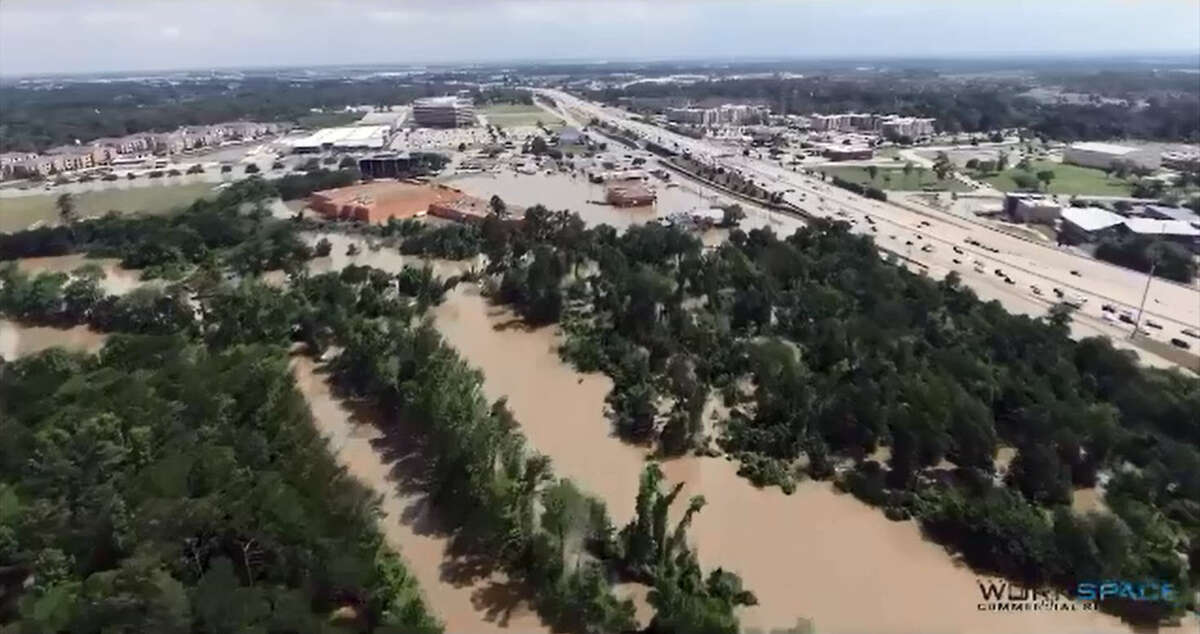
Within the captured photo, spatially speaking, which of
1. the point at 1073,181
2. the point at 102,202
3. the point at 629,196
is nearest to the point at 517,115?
the point at 629,196

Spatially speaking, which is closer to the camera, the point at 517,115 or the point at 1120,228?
the point at 1120,228

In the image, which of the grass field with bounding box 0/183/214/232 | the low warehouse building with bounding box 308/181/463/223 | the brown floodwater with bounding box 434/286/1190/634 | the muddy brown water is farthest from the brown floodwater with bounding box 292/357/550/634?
the grass field with bounding box 0/183/214/232

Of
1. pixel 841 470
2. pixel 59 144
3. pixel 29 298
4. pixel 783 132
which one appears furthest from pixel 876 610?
pixel 59 144

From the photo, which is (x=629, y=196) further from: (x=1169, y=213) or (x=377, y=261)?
(x=1169, y=213)

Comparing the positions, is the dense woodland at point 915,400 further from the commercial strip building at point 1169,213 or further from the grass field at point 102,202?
the grass field at point 102,202

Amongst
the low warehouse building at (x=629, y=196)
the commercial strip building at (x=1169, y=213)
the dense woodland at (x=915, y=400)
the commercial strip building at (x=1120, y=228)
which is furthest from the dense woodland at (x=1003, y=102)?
the dense woodland at (x=915, y=400)
